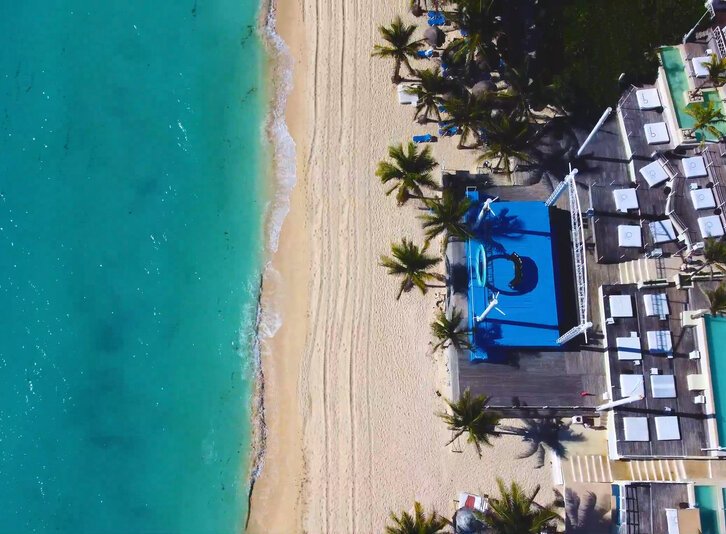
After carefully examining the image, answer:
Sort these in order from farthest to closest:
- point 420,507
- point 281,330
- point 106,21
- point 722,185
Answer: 1. point 106,21
2. point 281,330
3. point 722,185
4. point 420,507

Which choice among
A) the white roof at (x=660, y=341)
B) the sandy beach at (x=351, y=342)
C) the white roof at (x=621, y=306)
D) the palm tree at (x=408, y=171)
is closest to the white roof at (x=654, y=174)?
the white roof at (x=621, y=306)

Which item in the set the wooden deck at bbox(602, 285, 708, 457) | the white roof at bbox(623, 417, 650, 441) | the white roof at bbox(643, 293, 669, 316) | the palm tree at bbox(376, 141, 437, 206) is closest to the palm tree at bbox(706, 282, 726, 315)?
the wooden deck at bbox(602, 285, 708, 457)

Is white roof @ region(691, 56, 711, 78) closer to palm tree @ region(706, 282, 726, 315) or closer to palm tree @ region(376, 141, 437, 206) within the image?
palm tree @ region(706, 282, 726, 315)

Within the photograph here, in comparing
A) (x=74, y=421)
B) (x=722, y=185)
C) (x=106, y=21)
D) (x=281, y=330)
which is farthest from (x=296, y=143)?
(x=722, y=185)

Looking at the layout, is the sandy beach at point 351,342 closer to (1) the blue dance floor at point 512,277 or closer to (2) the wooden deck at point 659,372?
(1) the blue dance floor at point 512,277

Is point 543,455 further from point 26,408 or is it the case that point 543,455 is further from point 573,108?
point 26,408

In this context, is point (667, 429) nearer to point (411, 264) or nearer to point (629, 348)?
point (629, 348)
